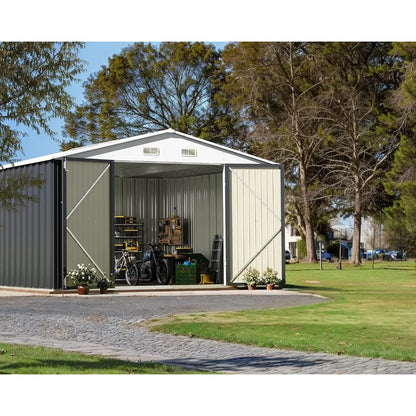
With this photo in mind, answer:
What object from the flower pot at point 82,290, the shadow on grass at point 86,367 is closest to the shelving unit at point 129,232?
the flower pot at point 82,290

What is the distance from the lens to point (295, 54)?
36938 mm

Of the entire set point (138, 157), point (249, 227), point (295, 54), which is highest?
point (295, 54)

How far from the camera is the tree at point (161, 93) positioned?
39375mm

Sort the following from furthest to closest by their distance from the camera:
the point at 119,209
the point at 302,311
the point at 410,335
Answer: the point at 119,209 → the point at 302,311 → the point at 410,335

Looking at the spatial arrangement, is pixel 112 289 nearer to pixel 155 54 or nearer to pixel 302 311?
pixel 302 311

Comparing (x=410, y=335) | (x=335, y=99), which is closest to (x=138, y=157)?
(x=410, y=335)

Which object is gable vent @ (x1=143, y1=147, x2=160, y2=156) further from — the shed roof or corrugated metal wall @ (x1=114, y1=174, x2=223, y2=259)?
corrugated metal wall @ (x1=114, y1=174, x2=223, y2=259)

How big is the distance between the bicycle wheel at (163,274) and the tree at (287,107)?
15.4 meters

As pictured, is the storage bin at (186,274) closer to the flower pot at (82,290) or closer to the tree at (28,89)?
the flower pot at (82,290)

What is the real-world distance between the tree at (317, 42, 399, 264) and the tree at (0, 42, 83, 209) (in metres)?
27.7

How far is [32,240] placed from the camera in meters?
19.5

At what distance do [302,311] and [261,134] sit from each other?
76.6ft

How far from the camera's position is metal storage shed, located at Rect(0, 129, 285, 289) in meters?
18.8
